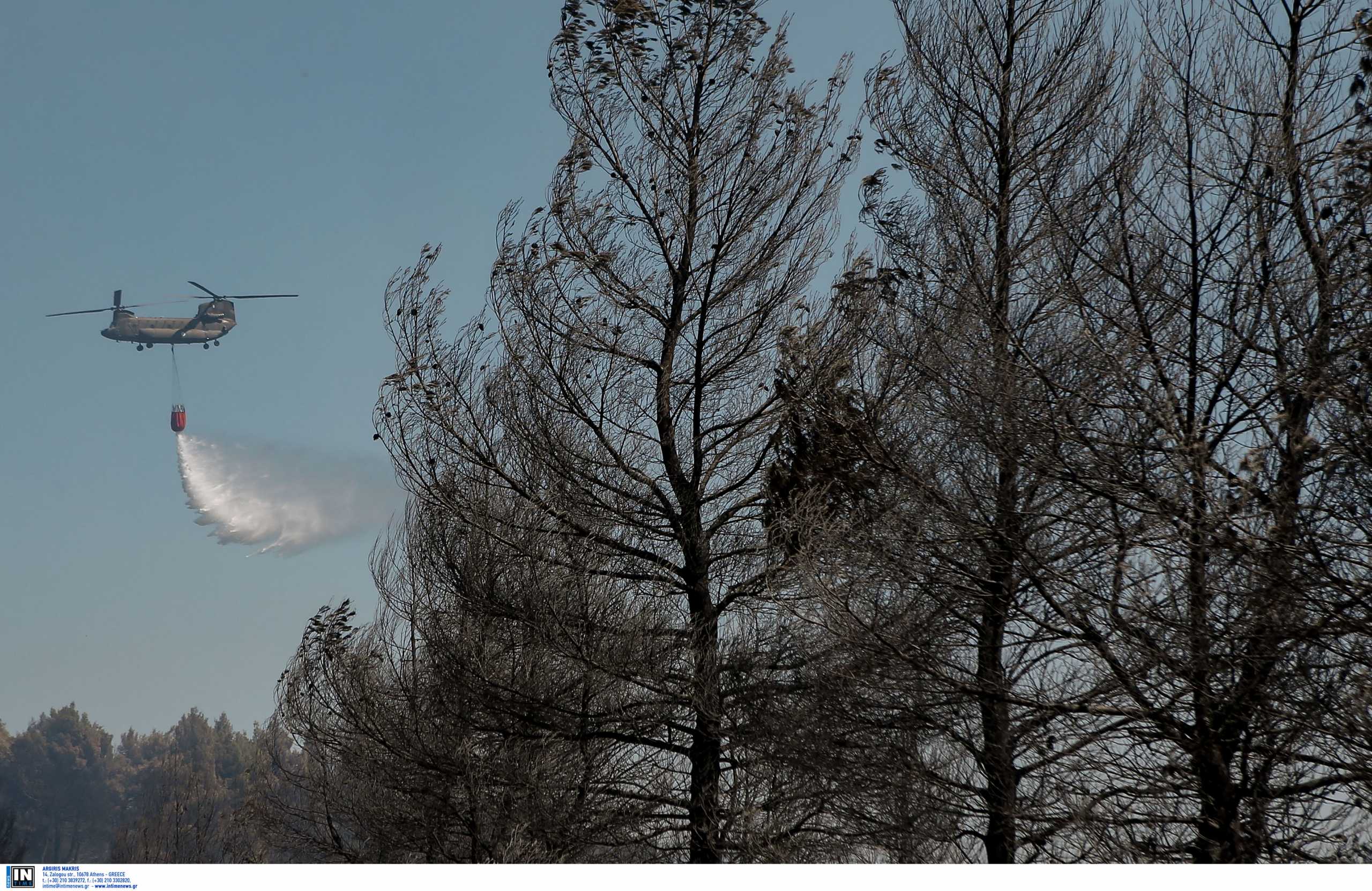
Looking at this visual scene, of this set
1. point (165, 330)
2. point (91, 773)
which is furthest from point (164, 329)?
point (91, 773)

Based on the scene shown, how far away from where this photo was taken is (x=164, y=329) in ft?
213

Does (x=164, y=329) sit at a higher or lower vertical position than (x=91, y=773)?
higher

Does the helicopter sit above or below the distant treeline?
above

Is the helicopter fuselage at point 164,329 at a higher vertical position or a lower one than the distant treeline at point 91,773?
higher

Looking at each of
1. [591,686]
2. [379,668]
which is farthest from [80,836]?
[591,686]

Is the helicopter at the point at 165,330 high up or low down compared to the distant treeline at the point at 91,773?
up

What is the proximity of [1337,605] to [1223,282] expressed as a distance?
8.11 feet

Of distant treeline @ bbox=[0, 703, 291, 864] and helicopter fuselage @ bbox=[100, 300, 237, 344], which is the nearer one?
helicopter fuselage @ bbox=[100, 300, 237, 344]

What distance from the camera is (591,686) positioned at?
488 inches

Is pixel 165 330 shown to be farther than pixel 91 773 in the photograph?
No

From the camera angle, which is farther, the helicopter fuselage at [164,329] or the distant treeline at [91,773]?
the distant treeline at [91,773]

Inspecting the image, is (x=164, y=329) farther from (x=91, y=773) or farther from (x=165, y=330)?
(x=91, y=773)

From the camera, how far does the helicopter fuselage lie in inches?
2549

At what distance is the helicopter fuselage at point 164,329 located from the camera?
2549 inches
